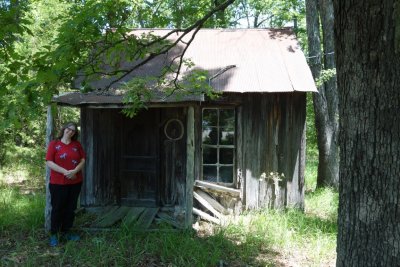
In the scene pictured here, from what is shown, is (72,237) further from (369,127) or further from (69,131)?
(369,127)

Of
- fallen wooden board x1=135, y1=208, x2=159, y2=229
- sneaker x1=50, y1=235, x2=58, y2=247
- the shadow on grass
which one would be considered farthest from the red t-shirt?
fallen wooden board x1=135, y1=208, x2=159, y2=229

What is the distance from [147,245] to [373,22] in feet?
15.0

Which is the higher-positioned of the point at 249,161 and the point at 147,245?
the point at 249,161

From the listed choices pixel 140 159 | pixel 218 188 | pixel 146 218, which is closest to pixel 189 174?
pixel 146 218

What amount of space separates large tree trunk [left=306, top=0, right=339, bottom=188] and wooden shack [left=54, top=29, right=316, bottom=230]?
2544 mm

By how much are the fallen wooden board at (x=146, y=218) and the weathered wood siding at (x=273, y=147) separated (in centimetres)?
191

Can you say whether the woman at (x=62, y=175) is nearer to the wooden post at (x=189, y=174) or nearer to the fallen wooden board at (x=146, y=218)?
the fallen wooden board at (x=146, y=218)

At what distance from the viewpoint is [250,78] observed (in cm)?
811

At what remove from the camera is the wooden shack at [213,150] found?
27.4 feet

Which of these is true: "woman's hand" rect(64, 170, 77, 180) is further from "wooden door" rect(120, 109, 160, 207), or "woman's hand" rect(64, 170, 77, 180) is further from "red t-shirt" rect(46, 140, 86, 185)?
"wooden door" rect(120, 109, 160, 207)

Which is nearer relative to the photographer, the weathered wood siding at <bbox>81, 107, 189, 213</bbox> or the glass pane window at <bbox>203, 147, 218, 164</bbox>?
the weathered wood siding at <bbox>81, 107, 189, 213</bbox>

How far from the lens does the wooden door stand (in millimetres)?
8492

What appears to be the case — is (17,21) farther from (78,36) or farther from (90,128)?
(90,128)

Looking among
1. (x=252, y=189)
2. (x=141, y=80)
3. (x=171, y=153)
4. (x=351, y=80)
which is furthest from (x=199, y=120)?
(x=351, y=80)
